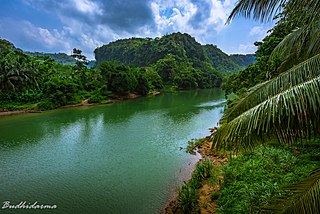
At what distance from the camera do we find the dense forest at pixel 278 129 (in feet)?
5.48

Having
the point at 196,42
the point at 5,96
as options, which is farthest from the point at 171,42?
the point at 5,96

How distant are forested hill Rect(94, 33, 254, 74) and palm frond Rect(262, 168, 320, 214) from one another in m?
57.5

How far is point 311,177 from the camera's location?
170 cm

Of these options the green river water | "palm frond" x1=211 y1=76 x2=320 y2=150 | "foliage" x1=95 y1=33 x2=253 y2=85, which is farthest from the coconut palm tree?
"foliage" x1=95 y1=33 x2=253 y2=85

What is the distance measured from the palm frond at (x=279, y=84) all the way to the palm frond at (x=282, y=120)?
454mm

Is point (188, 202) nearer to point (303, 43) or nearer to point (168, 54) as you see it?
point (303, 43)

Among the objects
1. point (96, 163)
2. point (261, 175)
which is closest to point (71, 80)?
point (96, 163)

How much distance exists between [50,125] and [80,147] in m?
5.67

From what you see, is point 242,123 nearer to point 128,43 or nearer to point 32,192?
point 32,192

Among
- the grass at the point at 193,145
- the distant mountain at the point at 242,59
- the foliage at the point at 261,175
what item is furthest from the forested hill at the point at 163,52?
the foliage at the point at 261,175

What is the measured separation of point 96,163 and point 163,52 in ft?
176

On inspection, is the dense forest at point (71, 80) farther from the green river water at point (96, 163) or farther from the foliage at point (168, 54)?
the green river water at point (96, 163)

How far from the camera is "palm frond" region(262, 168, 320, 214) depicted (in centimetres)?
154

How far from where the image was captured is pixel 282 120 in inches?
67.2
